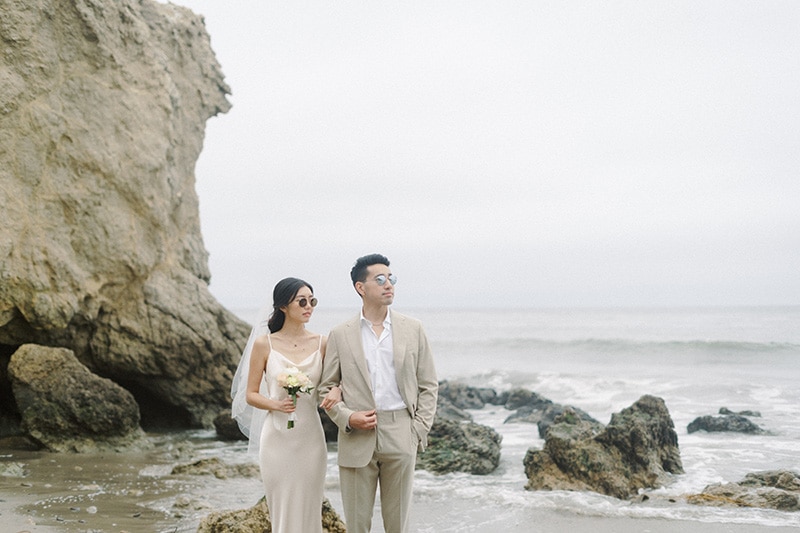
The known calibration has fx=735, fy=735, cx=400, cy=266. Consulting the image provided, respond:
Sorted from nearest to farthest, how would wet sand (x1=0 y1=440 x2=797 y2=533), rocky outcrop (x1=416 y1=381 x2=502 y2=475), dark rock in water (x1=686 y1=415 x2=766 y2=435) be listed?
wet sand (x1=0 y1=440 x2=797 y2=533), rocky outcrop (x1=416 y1=381 x2=502 y2=475), dark rock in water (x1=686 y1=415 x2=766 y2=435)

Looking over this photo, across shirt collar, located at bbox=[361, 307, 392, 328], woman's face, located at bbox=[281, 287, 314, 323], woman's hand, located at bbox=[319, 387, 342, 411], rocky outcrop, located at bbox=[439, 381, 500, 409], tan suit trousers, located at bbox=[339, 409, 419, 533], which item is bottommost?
rocky outcrop, located at bbox=[439, 381, 500, 409]

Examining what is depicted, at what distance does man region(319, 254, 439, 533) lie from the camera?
450 centimetres

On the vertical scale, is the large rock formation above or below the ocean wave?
above

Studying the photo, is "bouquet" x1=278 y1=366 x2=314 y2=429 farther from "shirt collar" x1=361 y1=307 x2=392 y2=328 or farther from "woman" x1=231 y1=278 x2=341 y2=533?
"shirt collar" x1=361 y1=307 x2=392 y2=328

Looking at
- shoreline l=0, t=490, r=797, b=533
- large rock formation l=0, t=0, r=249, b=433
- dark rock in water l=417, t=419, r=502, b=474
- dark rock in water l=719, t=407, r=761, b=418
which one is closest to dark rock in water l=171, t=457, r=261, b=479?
shoreline l=0, t=490, r=797, b=533

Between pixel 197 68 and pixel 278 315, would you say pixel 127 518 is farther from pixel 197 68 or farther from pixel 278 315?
pixel 197 68

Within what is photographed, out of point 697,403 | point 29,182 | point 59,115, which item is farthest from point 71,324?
point 697,403

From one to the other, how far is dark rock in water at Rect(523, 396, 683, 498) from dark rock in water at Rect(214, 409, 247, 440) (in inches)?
226

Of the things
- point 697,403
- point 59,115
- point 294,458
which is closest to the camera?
point 294,458

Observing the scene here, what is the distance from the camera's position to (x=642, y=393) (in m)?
23.1

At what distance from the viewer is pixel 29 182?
11844 mm

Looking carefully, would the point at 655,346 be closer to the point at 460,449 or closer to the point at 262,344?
the point at 460,449

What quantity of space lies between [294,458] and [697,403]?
18.5 m

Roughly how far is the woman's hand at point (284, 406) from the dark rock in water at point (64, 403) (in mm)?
7807
